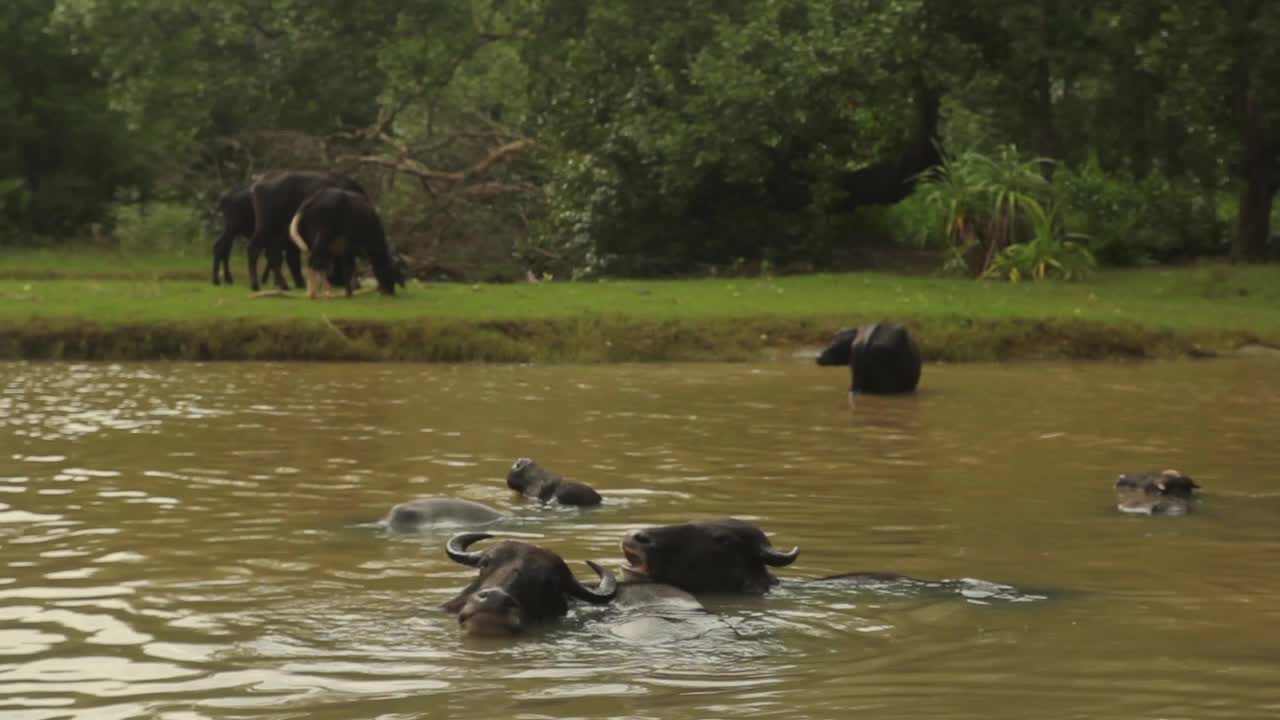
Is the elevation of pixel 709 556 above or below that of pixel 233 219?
below

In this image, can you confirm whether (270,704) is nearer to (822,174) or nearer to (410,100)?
(822,174)

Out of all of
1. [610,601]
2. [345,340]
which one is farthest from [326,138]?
[610,601]

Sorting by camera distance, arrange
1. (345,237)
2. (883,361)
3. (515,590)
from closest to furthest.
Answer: (515,590)
(883,361)
(345,237)

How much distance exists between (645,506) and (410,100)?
25974mm

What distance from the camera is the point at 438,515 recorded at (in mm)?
9641

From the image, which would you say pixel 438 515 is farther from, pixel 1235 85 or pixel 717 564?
pixel 1235 85

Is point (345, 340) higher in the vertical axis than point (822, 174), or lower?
lower

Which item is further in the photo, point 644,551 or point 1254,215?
point 1254,215

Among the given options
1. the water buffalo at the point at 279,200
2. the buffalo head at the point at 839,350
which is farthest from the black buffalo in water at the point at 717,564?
the water buffalo at the point at 279,200

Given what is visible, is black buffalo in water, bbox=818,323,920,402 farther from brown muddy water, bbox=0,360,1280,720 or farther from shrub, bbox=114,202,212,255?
shrub, bbox=114,202,212,255

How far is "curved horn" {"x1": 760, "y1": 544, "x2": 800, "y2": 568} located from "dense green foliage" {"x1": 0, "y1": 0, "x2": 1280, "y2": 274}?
19597 millimetres

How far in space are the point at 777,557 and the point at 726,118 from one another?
21009 millimetres

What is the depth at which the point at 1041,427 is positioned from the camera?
14.1 meters

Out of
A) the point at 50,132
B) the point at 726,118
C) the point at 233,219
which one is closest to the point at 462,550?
the point at 233,219
